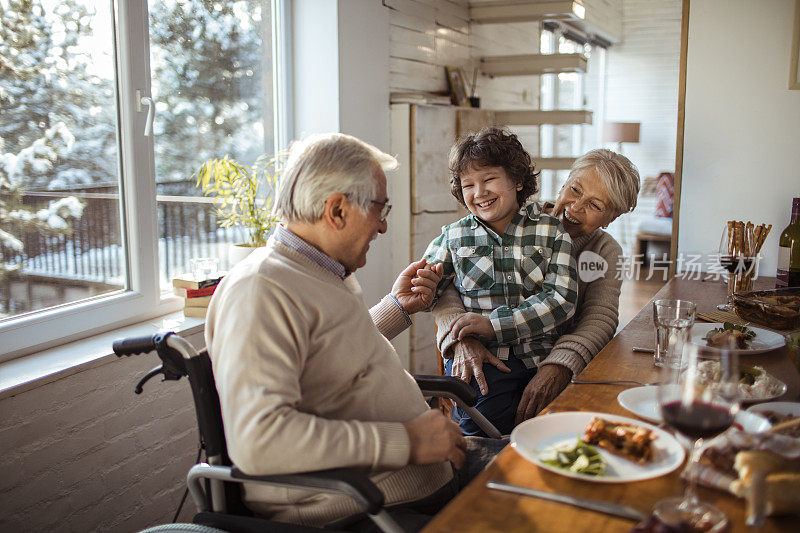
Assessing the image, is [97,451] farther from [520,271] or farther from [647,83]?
[647,83]

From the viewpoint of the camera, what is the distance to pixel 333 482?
1159 mm

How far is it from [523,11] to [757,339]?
105 inches

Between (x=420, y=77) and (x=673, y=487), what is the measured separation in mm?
3091

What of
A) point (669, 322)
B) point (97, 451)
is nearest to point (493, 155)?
point (669, 322)

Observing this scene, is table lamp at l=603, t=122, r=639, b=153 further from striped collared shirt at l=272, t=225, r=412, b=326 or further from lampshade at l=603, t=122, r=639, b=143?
striped collared shirt at l=272, t=225, r=412, b=326

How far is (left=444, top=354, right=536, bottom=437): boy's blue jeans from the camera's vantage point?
6.81 ft

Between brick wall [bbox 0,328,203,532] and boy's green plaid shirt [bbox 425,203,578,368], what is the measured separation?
40.4 inches

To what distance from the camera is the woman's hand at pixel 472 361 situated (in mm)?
2053

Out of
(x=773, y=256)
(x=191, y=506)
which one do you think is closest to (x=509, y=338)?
(x=191, y=506)

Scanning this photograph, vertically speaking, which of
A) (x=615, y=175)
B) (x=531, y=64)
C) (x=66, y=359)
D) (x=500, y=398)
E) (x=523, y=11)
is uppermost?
(x=523, y=11)

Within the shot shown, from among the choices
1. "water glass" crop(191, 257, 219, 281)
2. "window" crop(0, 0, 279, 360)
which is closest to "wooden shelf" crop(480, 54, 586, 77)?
"window" crop(0, 0, 279, 360)

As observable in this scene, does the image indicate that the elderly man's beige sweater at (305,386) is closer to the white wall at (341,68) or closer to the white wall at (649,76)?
the white wall at (341,68)

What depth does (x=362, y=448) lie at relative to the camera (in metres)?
1.23

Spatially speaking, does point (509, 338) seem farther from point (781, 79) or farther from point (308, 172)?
point (781, 79)
